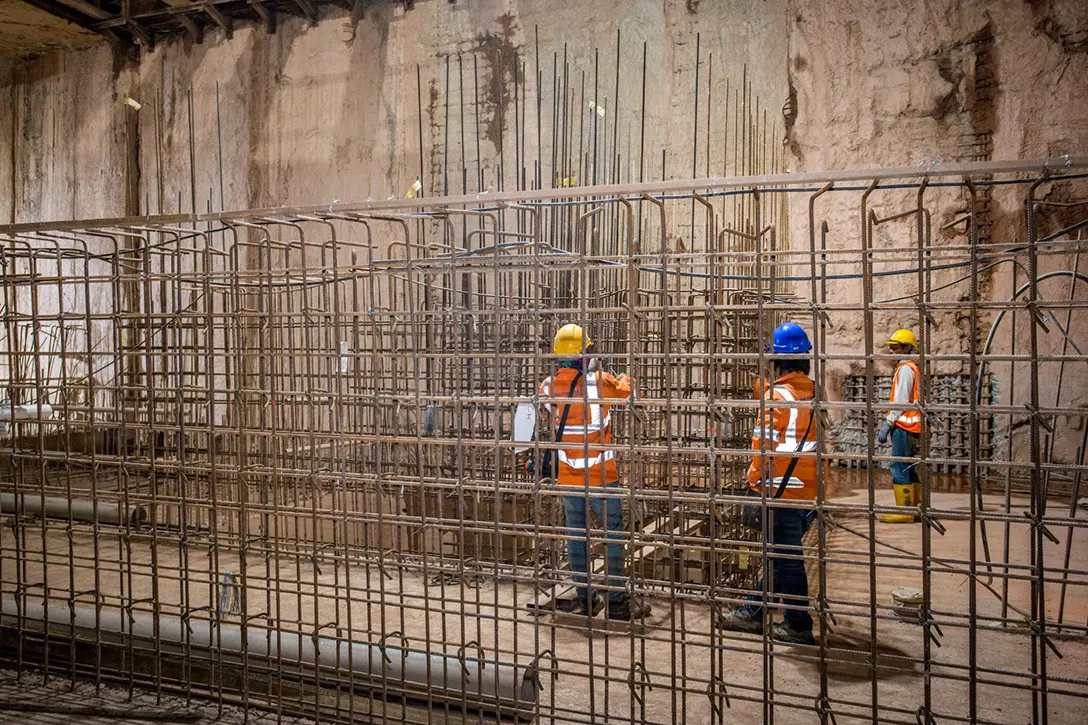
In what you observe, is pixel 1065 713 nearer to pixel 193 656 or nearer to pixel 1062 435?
pixel 193 656

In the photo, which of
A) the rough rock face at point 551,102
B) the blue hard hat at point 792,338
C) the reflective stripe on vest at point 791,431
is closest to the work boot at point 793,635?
the reflective stripe on vest at point 791,431

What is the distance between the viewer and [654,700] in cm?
391

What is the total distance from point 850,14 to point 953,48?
1224mm

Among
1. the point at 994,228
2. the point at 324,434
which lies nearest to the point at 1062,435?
the point at 994,228

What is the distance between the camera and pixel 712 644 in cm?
286

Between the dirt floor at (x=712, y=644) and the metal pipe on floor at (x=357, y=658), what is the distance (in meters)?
0.12

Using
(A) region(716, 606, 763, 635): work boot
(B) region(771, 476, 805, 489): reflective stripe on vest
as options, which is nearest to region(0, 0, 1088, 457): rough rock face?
(B) region(771, 476, 805, 489): reflective stripe on vest

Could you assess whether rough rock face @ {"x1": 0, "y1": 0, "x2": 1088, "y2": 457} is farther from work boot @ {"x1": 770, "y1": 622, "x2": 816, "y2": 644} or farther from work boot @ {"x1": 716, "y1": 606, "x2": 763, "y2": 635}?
work boot @ {"x1": 770, "y1": 622, "x2": 816, "y2": 644}

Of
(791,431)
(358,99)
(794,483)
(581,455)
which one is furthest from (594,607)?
(358,99)

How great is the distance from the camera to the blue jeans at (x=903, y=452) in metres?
7.25

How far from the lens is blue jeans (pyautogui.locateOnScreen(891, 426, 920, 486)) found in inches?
285

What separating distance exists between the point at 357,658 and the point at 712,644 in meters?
1.71

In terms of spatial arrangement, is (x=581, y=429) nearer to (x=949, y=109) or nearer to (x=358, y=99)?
(x=949, y=109)

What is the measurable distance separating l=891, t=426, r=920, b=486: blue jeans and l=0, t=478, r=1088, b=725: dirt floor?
60cm
